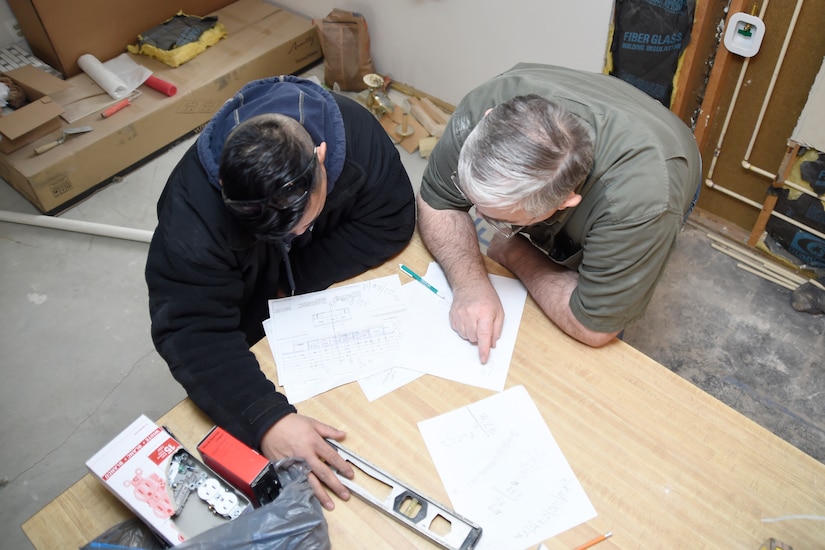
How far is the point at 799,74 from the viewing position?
210 cm

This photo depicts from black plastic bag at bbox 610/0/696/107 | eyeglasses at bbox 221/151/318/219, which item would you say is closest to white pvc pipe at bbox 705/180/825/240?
black plastic bag at bbox 610/0/696/107

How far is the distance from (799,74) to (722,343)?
984 mm

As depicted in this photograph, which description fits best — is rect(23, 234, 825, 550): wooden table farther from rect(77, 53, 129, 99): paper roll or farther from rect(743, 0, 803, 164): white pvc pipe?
rect(77, 53, 129, 99): paper roll

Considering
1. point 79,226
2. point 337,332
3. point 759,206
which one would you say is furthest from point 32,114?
point 759,206

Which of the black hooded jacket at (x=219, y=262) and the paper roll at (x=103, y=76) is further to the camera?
the paper roll at (x=103, y=76)

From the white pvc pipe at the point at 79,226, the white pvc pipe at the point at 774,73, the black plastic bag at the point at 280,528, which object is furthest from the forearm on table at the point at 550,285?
the white pvc pipe at the point at 79,226

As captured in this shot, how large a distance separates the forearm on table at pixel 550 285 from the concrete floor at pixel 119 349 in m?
1.02

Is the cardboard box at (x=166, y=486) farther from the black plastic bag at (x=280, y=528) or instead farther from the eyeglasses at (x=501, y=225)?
the eyeglasses at (x=501, y=225)

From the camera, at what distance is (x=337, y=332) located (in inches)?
57.9

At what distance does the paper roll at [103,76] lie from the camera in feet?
9.89

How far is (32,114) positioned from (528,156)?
8.20ft

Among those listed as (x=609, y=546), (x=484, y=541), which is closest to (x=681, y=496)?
(x=609, y=546)

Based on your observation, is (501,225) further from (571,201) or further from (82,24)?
(82,24)

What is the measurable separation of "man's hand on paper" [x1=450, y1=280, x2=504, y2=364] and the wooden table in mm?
71
